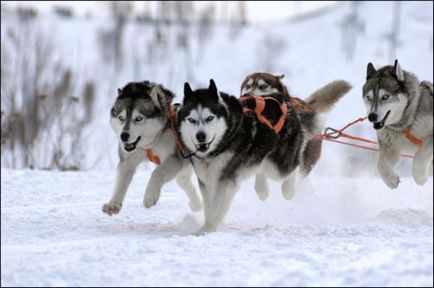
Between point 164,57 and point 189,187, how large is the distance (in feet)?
86.2

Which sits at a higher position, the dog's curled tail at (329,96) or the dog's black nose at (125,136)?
the dog's curled tail at (329,96)

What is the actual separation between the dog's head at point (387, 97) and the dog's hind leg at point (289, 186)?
0.94 m

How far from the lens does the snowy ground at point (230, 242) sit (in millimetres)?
2805

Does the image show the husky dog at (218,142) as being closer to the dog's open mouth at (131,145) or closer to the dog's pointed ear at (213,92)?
the dog's pointed ear at (213,92)

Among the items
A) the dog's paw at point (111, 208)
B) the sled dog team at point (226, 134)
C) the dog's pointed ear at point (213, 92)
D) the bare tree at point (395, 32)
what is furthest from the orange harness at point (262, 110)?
the bare tree at point (395, 32)

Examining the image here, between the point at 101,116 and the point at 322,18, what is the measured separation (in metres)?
18.8

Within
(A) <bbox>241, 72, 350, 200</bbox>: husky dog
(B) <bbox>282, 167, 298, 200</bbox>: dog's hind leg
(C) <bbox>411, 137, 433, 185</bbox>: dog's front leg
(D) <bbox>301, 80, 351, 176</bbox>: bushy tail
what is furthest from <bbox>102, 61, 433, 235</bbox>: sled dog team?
(D) <bbox>301, 80, 351, 176</bbox>: bushy tail

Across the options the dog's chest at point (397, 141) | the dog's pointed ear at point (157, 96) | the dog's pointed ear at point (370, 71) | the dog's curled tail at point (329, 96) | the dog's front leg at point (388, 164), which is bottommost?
the dog's front leg at point (388, 164)

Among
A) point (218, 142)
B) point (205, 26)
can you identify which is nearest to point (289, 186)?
point (218, 142)

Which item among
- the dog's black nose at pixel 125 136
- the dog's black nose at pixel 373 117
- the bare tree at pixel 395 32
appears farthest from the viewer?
the bare tree at pixel 395 32

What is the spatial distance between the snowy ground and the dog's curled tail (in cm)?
76

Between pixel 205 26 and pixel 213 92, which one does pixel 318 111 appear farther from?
pixel 205 26

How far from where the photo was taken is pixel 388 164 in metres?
4.84

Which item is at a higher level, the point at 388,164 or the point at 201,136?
the point at 201,136
